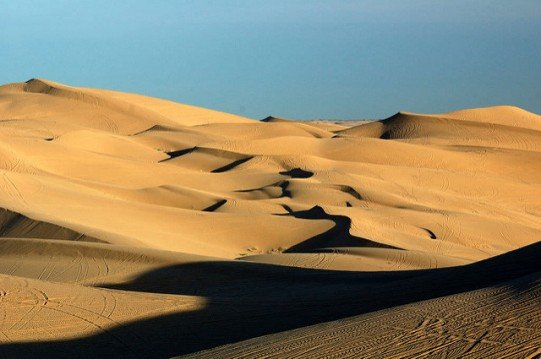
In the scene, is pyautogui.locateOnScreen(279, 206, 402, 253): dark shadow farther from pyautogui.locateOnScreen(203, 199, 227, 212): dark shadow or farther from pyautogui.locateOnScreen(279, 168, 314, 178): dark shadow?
pyautogui.locateOnScreen(279, 168, 314, 178): dark shadow

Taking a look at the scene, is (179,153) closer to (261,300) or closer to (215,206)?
(215,206)

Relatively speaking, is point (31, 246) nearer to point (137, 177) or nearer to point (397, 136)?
point (137, 177)

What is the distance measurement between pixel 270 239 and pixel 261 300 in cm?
1241

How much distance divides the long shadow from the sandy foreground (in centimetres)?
4

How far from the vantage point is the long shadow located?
463 inches

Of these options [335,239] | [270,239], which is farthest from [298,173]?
[335,239]

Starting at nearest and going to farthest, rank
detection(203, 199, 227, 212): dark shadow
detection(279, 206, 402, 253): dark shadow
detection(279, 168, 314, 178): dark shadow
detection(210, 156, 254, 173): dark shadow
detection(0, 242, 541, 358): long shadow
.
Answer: detection(0, 242, 541, 358): long shadow
detection(279, 206, 402, 253): dark shadow
detection(203, 199, 227, 212): dark shadow
detection(279, 168, 314, 178): dark shadow
detection(210, 156, 254, 173): dark shadow

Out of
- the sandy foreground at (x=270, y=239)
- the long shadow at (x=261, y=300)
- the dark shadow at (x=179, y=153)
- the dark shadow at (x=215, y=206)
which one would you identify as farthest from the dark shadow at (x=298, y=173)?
the long shadow at (x=261, y=300)

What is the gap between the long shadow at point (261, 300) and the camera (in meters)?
11.8

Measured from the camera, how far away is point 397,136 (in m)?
59.6

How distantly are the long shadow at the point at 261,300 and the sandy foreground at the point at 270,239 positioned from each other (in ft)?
0.14

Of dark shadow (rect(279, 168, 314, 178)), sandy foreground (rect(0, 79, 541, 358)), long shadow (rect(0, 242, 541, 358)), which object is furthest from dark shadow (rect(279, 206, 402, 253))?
dark shadow (rect(279, 168, 314, 178))

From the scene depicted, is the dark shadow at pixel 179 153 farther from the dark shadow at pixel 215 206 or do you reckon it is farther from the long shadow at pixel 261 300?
the long shadow at pixel 261 300

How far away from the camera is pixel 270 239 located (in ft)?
87.4
